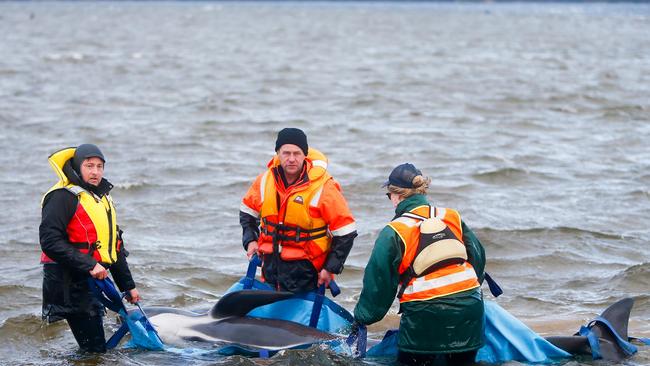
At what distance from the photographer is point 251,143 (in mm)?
23125

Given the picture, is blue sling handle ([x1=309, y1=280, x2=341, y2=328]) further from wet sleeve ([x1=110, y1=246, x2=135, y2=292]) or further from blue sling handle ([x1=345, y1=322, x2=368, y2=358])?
wet sleeve ([x1=110, y1=246, x2=135, y2=292])

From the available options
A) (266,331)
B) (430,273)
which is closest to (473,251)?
(430,273)

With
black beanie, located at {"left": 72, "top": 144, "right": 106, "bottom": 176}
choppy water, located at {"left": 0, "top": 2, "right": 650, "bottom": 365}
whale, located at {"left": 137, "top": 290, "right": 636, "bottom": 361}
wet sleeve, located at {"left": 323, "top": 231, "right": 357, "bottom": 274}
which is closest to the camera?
black beanie, located at {"left": 72, "top": 144, "right": 106, "bottom": 176}

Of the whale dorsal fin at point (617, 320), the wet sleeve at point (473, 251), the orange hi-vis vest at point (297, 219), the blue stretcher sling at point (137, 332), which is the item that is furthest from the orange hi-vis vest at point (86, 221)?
the whale dorsal fin at point (617, 320)

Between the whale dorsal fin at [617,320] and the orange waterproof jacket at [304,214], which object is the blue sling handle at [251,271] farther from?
the whale dorsal fin at [617,320]

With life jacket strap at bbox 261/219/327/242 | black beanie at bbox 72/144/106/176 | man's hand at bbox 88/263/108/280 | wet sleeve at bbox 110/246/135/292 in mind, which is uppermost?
black beanie at bbox 72/144/106/176

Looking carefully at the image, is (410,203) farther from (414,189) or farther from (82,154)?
(82,154)

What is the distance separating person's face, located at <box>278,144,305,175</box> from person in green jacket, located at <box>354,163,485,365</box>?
1071 millimetres

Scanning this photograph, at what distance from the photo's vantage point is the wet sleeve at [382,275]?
745 centimetres

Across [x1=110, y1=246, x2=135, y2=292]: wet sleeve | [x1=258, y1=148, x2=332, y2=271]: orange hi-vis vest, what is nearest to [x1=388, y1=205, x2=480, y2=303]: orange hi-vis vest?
[x1=258, y1=148, x2=332, y2=271]: orange hi-vis vest

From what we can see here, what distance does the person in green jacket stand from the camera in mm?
7500

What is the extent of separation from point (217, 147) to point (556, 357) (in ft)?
48.5

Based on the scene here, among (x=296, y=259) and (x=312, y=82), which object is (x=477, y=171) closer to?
(x=296, y=259)

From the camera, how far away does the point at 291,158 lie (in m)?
8.53
